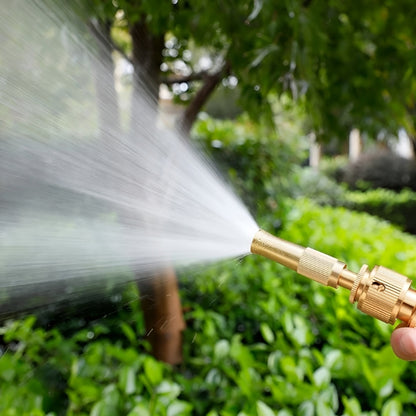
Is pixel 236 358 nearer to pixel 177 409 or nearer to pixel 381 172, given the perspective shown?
pixel 177 409

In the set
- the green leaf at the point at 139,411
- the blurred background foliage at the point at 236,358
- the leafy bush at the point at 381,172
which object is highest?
the green leaf at the point at 139,411

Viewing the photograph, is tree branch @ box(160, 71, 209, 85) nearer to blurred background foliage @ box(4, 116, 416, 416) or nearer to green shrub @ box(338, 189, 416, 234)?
blurred background foliage @ box(4, 116, 416, 416)

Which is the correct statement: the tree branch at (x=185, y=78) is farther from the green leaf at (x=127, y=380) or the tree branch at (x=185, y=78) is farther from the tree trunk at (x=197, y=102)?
the green leaf at (x=127, y=380)

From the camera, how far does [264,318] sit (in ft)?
7.45

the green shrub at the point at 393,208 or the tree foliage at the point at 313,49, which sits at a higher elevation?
the tree foliage at the point at 313,49

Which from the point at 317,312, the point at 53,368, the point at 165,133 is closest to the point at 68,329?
the point at 53,368

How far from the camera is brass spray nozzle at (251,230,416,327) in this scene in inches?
31.0

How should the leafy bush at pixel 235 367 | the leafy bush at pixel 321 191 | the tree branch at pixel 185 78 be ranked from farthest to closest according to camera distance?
the leafy bush at pixel 321 191
the tree branch at pixel 185 78
the leafy bush at pixel 235 367

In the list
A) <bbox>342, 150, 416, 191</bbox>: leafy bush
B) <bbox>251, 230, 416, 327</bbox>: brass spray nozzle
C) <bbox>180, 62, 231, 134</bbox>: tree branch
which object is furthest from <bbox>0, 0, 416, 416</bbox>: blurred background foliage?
<bbox>342, 150, 416, 191</bbox>: leafy bush

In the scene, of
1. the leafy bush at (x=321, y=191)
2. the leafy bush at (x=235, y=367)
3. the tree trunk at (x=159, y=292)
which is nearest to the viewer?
the leafy bush at (x=235, y=367)

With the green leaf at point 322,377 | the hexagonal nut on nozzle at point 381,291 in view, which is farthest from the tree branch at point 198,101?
the hexagonal nut on nozzle at point 381,291

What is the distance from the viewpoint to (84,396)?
1.54 metres

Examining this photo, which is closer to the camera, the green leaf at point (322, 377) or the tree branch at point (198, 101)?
the green leaf at point (322, 377)

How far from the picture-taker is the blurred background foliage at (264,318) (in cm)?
149
